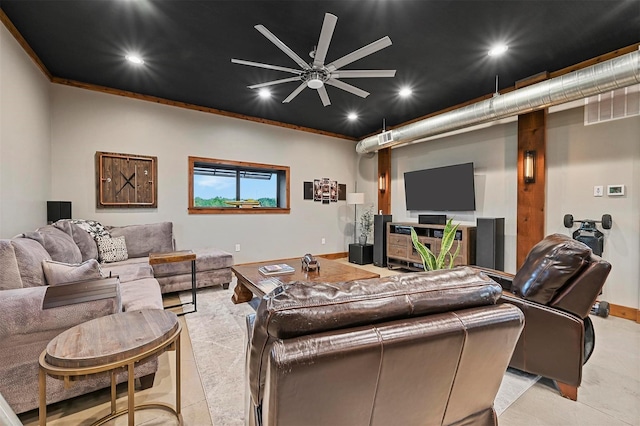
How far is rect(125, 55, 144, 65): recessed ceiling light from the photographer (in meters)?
3.08

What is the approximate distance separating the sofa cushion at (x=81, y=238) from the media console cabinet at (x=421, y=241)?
4445 millimetres

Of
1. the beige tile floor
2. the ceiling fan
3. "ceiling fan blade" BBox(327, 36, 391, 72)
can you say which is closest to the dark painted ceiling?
the ceiling fan

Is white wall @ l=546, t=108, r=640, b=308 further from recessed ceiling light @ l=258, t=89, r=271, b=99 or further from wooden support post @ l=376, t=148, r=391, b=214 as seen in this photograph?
recessed ceiling light @ l=258, t=89, r=271, b=99

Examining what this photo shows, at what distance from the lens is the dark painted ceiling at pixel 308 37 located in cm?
232

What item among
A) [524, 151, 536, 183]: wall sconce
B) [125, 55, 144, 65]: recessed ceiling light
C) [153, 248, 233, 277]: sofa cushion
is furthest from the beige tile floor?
[125, 55, 144, 65]: recessed ceiling light

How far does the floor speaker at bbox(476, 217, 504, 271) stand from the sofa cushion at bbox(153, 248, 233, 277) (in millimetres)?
3544

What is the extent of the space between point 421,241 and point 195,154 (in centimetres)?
404

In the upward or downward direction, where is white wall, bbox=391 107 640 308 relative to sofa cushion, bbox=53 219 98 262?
upward

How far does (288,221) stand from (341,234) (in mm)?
1386

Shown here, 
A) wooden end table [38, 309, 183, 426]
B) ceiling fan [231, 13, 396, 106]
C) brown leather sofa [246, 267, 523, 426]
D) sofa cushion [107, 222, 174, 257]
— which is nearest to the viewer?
brown leather sofa [246, 267, 523, 426]

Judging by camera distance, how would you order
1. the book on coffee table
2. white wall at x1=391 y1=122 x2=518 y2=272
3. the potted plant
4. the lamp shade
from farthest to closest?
1. the potted plant
2. the lamp shade
3. white wall at x1=391 y1=122 x2=518 y2=272
4. the book on coffee table

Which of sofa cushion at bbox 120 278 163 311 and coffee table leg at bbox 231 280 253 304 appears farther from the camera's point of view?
coffee table leg at bbox 231 280 253 304

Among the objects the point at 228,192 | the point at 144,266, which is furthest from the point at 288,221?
the point at 144,266

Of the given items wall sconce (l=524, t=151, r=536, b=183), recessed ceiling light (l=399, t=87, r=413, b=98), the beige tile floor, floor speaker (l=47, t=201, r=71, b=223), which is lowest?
the beige tile floor
